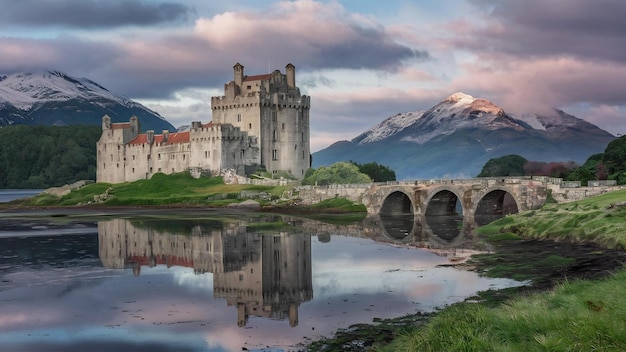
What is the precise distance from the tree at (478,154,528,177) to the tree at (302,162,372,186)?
5321cm

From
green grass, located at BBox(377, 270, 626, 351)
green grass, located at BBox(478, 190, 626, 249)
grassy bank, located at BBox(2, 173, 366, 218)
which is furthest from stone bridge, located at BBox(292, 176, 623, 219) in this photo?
green grass, located at BBox(377, 270, 626, 351)

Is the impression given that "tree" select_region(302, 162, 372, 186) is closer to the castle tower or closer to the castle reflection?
the castle tower

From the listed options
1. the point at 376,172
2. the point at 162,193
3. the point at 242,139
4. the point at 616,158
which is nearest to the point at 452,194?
the point at 616,158

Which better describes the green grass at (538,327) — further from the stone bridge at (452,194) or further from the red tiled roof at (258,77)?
the red tiled roof at (258,77)

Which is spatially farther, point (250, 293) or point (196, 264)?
point (196, 264)

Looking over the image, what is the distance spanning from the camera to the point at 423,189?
310ft

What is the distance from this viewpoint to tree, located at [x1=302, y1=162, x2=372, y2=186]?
120 metres

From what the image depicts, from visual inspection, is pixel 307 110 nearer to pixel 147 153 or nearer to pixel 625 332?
pixel 147 153

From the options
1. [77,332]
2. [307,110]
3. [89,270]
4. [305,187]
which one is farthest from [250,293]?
[307,110]

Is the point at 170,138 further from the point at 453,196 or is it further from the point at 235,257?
the point at 235,257

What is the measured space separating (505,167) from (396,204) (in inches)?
3059

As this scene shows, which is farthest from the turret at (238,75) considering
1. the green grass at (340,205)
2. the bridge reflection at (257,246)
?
the bridge reflection at (257,246)

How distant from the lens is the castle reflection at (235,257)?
35781mm

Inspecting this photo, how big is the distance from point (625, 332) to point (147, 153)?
13927 centimetres
